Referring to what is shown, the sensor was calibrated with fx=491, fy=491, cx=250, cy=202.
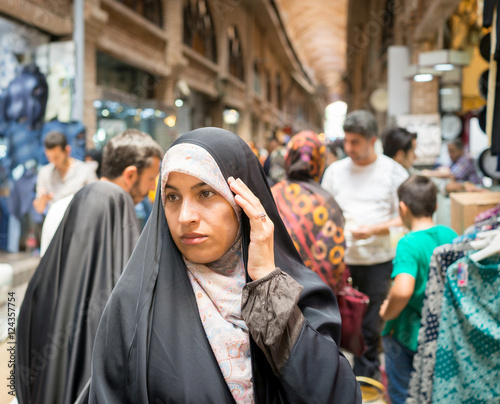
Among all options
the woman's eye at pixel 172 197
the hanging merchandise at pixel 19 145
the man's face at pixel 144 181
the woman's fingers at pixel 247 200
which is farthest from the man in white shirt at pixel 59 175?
the woman's fingers at pixel 247 200

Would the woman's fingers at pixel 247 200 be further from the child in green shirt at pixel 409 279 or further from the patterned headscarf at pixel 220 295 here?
the child in green shirt at pixel 409 279

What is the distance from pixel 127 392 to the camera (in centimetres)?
133

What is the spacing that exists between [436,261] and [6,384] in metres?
1.98

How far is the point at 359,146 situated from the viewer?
366 cm

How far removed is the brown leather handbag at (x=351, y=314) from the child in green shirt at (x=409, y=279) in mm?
272

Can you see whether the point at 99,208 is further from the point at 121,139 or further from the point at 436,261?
the point at 436,261

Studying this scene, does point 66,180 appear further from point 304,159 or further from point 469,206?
point 469,206

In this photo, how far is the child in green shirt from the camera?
2.60m

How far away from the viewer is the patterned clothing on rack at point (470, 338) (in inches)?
82.9

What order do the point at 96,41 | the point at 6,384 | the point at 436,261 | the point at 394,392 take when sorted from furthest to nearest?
the point at 96,41 → the point at 394,392 → the point at 436,261 → the point at 6,384

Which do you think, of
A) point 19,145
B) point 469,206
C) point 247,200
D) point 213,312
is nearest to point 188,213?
point 247,200

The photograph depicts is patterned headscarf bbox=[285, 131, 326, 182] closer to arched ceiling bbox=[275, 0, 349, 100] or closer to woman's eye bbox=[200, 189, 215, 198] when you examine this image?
woman's eye bbox=[200, 189, 215, 198]

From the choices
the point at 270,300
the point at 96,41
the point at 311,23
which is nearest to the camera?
the point at 270,300

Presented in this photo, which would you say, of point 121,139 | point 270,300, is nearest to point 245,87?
point 121,139
